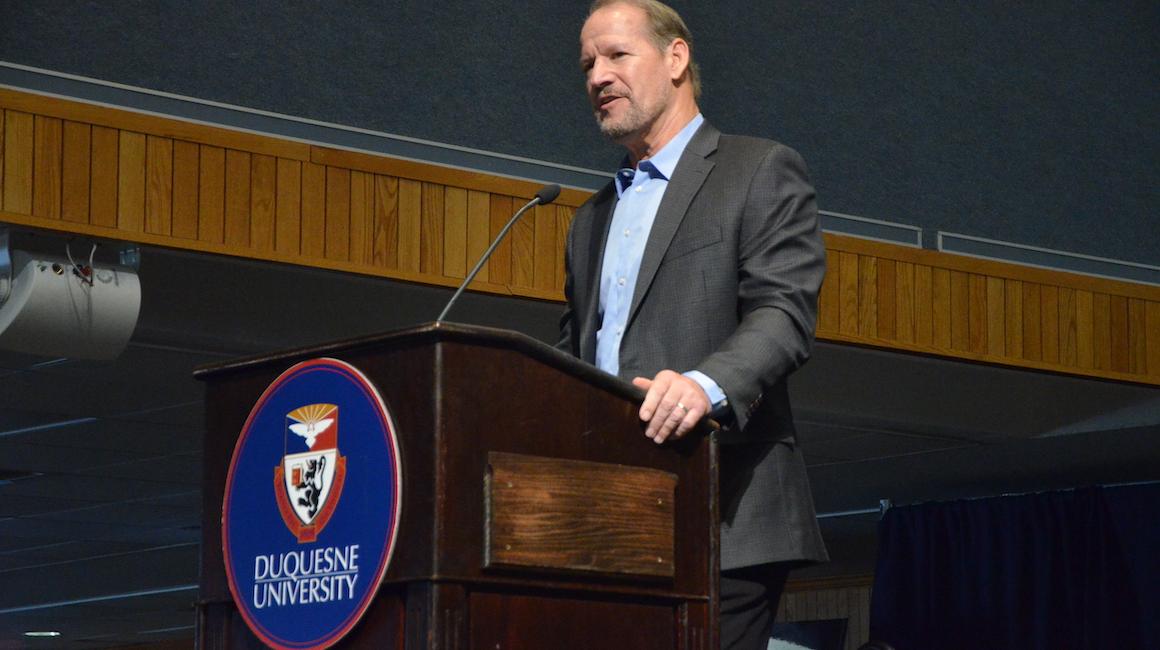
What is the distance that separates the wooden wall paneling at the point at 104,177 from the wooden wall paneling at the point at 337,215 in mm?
632

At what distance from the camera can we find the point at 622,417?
1653mm

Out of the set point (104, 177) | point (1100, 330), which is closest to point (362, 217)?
point (104, 177)

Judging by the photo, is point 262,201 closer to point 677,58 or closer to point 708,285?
point 677,58

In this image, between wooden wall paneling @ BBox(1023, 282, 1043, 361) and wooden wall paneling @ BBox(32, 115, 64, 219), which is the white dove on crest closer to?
wooden wall paneling @ BBox(32, 115, 64, 219)

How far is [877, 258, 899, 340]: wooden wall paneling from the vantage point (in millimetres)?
5875

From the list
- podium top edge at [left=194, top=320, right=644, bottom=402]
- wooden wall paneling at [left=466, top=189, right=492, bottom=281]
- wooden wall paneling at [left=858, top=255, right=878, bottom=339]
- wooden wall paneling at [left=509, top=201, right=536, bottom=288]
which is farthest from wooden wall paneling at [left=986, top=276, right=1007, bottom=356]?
podium top edge at [left=194, top=320, right=644, bottom=402]

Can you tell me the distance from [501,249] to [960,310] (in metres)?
1.92

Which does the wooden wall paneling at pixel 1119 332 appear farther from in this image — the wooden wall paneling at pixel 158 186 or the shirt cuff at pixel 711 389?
the shirt cuff at pixel 711 389

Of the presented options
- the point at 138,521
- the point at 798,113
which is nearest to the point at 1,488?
the point at 138,521

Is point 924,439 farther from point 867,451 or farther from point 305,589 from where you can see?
point 305,589

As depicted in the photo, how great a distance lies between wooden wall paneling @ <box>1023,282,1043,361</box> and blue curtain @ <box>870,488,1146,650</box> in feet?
8.07

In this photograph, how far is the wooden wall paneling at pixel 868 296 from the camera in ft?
19.1

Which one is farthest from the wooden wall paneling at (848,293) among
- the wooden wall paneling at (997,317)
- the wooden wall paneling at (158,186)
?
the wooden wall paneling at (158,186)

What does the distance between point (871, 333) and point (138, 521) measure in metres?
5.57
